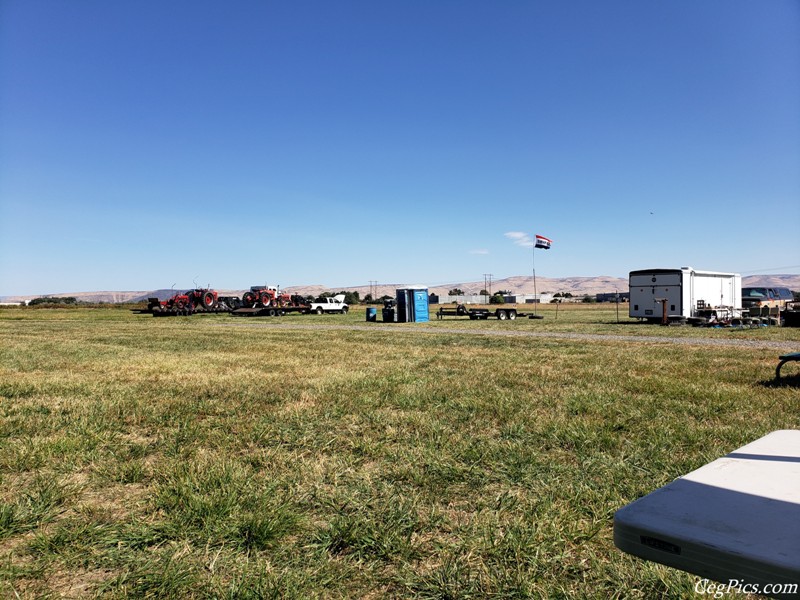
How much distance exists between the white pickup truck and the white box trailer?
24.8 metres

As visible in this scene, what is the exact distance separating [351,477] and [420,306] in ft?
91.6

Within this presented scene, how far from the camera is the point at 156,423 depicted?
5.20m

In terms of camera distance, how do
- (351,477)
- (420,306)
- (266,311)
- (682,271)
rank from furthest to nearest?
(266,311)
(420,306)
(682,271)
(351,477)

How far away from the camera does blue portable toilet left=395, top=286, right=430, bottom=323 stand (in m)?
30.5

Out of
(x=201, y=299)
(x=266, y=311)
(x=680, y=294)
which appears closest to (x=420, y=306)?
(x=266, y=311)

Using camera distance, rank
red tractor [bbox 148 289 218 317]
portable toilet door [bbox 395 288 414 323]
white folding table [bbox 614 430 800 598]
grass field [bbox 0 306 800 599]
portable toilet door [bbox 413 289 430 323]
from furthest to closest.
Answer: red tractor [bbox 148 289 218 317] < portable toilet door [bbox 413 289 430 323] < portable toilet door [bbox 395 288 414 323] < grass field [bbox 0 306 800 599] < white folding table [bbox 614 430 800 598]

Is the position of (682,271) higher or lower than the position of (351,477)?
higher

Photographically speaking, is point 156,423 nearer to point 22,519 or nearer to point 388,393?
point 22,519

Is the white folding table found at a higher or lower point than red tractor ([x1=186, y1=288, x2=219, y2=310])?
lower

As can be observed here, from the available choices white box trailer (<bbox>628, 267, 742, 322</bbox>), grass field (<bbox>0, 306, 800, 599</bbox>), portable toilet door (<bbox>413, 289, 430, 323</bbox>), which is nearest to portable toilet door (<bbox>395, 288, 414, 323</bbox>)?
portable toilet door (<bbox>413, 289, 430, 323</bbox>)

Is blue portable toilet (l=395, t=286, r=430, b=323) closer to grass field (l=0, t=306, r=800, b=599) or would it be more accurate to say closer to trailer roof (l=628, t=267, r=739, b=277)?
trailer roof (l=628, t=267, r=739, b=277)

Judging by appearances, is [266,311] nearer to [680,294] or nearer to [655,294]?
[655,294]

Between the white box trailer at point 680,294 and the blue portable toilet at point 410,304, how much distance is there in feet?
38.7

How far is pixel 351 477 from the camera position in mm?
3590
